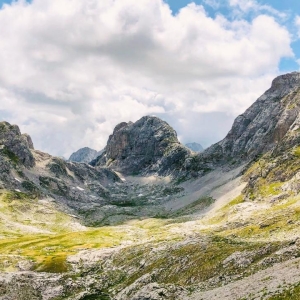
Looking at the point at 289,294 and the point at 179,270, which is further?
the point at 179,270

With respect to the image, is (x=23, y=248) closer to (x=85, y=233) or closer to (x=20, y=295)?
(x=85, y=233)

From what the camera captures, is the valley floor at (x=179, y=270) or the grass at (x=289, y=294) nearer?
the grass at (x=289, y=294)

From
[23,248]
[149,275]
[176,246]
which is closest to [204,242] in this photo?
[176,246]

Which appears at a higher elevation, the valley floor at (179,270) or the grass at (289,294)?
the grass at (289,294)

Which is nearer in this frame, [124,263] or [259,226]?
[124,263]

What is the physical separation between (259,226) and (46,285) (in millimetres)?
55785

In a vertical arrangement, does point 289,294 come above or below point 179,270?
above

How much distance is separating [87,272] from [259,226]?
47.4 m

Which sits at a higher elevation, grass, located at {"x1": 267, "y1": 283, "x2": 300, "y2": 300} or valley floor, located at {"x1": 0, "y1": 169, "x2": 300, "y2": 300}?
grass, located at {"x1": 267, "y1": 283, "x2": 300, "y2": 300}

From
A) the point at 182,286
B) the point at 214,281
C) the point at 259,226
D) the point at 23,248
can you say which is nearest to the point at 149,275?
the point at 182,286

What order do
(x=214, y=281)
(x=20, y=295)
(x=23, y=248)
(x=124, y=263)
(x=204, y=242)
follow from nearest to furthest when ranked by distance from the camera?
1. (x=214, y=281)
2. (x=20, y=295)
3. (x=204, y=242)
4. (x=124, y=263)
5. (x=23, y=248)

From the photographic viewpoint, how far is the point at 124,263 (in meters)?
86.4

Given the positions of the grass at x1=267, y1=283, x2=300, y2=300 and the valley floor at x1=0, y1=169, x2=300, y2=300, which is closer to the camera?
the grass at x1=267, y1=283, x2=300, y2=300

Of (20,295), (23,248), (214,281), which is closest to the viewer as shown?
(214,281)
